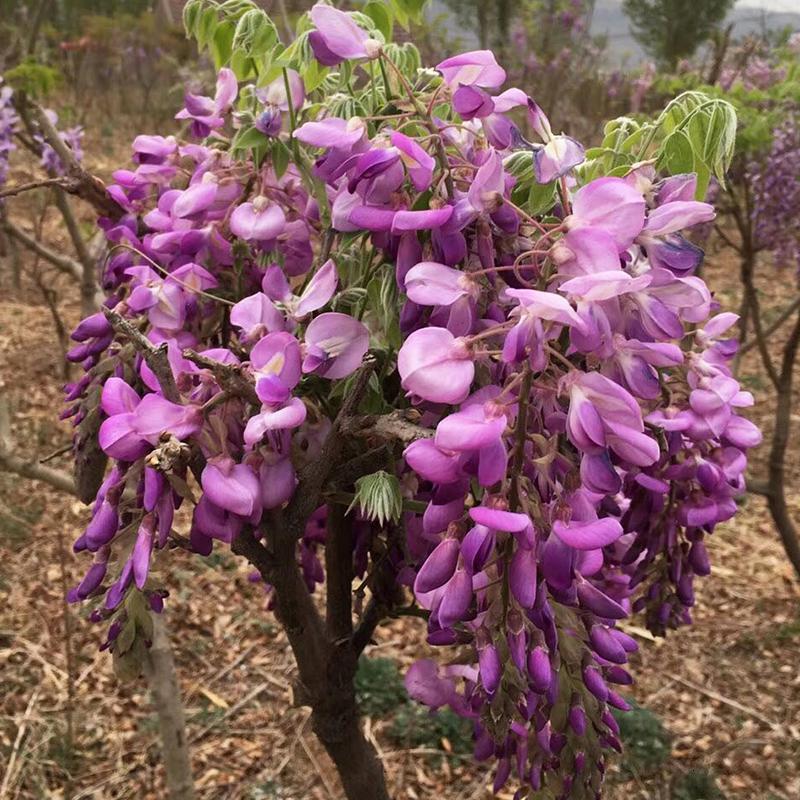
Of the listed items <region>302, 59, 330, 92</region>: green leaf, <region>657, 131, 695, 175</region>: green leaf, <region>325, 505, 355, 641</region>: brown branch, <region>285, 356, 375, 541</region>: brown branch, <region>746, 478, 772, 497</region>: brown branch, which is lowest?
<region>746, 478, 772, 497</region>: brown branch

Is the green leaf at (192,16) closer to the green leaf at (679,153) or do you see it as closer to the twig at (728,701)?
the green leaf at (679,153)

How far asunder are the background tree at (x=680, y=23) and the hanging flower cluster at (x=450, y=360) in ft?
59.7

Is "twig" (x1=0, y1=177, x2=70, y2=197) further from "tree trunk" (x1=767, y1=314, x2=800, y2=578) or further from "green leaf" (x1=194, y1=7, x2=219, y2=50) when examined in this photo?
"tree trunk" (x1=767, y1=314, x2=800, y2=578)

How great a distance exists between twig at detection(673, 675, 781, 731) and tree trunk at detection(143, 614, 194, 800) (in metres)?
1.76

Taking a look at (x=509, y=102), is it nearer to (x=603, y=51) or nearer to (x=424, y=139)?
(x=424, y=139)

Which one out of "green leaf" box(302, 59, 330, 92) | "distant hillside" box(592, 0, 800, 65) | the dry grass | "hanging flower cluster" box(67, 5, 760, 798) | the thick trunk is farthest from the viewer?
"distant hillside" box(592, 0, 800, 65)

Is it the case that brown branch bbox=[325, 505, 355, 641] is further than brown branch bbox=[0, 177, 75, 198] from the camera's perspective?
Yes

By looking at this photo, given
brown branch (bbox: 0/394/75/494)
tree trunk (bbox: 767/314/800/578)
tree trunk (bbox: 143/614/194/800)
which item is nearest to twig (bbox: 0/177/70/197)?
brown branch (bbox: 0/394/75/494)

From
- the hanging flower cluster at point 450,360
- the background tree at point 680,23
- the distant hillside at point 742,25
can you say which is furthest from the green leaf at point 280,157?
the background tree at point 680,23

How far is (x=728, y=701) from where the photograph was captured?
9.59 feet

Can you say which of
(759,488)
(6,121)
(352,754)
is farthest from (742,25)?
(352,754)

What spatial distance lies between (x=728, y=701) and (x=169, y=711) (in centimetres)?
189

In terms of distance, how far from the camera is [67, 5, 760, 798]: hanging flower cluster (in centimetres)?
61

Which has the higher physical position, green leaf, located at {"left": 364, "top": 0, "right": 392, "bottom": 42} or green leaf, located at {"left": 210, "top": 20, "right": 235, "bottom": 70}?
green leaf, located at {"left": 364, "top": 0, "right": 392, "bottom": 42}
